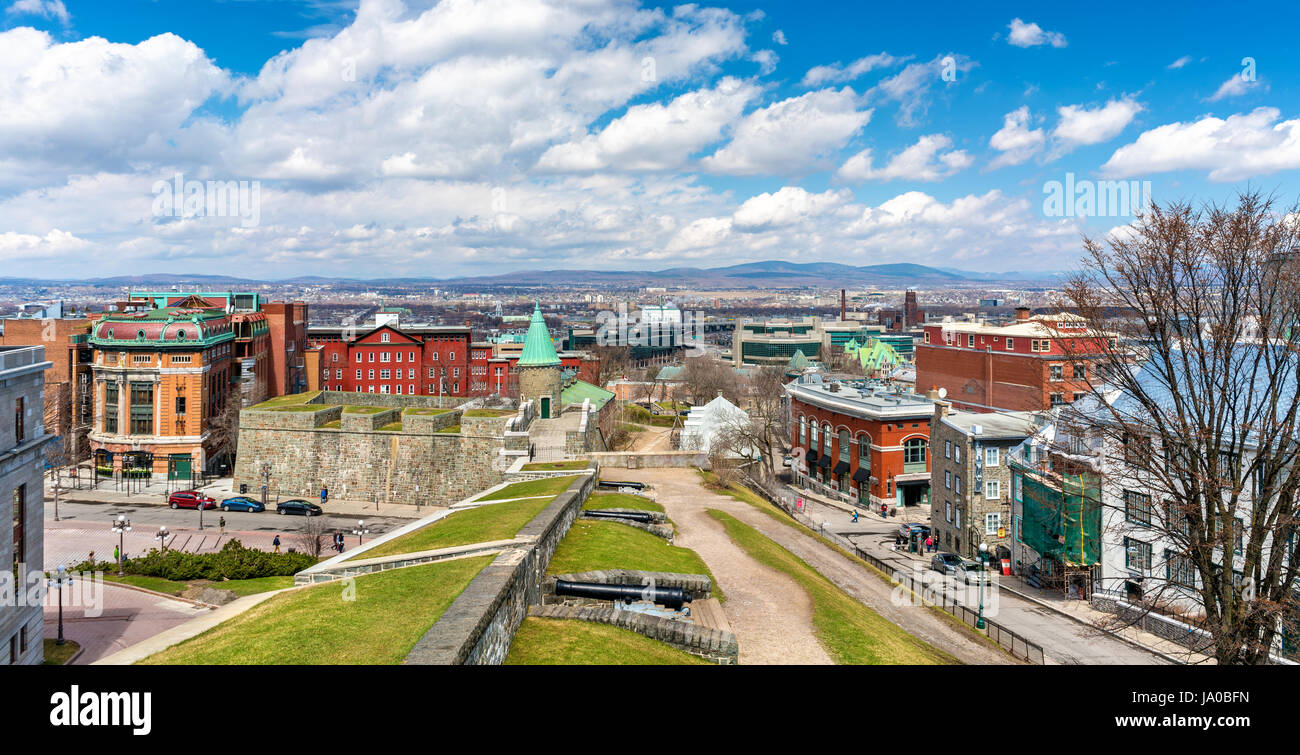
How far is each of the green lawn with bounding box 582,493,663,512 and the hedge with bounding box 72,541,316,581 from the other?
10.1 metres

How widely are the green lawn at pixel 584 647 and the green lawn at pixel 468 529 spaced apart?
12.5 ft

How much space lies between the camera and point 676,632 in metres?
13.7

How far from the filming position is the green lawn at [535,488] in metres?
26.8

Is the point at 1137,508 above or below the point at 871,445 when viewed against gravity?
above

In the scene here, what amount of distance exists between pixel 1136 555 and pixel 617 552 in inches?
793

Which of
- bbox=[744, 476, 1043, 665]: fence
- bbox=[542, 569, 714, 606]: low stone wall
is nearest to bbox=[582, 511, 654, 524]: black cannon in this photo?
bbox=[542, 569, 714, 606]: low stone wall

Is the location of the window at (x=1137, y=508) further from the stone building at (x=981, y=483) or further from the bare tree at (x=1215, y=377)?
the stone building at (x=981, y=483)

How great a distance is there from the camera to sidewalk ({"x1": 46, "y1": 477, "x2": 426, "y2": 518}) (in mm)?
42250

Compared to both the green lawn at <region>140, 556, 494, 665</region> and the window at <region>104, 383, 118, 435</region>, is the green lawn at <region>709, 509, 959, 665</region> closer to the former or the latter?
the green lawn at <region>140, 556, 494, 665</region>

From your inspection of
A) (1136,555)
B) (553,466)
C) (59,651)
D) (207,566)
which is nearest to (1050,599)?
(1136,555)

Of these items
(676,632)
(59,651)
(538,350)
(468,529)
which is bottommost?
→ (59,651)

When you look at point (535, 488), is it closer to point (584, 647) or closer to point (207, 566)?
point (207, 566)

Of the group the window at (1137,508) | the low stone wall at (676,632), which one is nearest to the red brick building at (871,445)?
the window at (1137,508)
